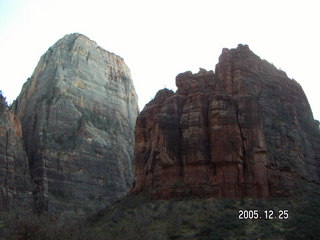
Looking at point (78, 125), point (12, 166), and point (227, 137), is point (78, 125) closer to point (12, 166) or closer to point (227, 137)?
point (12, 166)

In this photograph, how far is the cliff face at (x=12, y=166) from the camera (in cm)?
6272

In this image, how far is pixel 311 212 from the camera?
33.1m

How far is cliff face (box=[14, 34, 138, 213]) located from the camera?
2805 inches

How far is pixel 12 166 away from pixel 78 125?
17521mm

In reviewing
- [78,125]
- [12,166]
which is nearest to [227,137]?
[12,166]

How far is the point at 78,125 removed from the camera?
8144 cm

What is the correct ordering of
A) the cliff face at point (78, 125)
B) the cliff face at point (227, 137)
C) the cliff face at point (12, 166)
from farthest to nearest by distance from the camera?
1. the cliff face at point (78, 125)
2. the cliff face at point (12, 166)
3. the cliff face at point (227, 137)

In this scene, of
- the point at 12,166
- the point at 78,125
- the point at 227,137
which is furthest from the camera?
the point at 78,125

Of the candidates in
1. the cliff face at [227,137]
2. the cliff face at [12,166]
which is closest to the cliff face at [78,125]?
the cliff face at [12,166]

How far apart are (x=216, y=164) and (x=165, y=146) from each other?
468 cm

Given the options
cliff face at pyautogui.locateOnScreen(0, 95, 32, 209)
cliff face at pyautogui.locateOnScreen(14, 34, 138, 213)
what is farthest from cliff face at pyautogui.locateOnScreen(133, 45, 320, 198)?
cliff face at pyautogui.locateOnScreen(14, 34, 138, 213)

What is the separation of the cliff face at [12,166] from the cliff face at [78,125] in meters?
2.14

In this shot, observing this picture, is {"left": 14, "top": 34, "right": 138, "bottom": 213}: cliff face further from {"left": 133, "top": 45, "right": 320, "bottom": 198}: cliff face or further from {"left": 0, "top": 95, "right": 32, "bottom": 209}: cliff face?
{"left": 133, "top": 45, "right": 320, "bottom": 198}: cliff face

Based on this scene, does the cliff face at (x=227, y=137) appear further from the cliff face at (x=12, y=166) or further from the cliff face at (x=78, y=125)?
the cliff face at (x=78, y=125)
